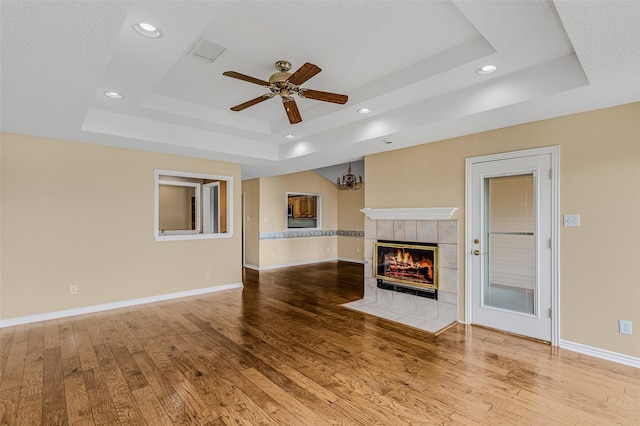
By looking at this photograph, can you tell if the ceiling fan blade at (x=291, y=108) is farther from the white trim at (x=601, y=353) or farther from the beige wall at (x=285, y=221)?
the beige wall at (x=285, y=221)

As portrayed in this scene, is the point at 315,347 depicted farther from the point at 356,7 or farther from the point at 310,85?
the point at 356,7

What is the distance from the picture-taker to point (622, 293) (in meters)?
2.89

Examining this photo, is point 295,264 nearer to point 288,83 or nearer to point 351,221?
point 351,221

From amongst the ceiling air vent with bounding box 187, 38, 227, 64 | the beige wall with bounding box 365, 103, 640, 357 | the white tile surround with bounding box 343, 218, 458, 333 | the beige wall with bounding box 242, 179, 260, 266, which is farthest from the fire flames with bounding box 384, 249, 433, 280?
the beige wall with bounding box 242, 179, 260, 266

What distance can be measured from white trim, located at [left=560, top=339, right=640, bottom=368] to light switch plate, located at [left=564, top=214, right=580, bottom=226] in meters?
1.17

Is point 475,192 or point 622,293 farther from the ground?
point 475,192

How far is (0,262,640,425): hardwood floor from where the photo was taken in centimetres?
215

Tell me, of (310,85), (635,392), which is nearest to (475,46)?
(310,85)

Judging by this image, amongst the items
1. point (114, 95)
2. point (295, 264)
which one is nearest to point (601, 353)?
point (114, 95)

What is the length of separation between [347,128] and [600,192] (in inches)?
110

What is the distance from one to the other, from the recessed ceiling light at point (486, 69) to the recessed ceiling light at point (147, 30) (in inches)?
98.4

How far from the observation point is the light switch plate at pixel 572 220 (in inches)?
123

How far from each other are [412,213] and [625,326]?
7.77ft

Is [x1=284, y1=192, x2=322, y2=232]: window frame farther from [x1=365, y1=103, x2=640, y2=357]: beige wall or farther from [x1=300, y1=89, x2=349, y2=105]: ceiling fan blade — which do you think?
→ [x1=365, y1=103, x2=640, y2=357]: beige wall
